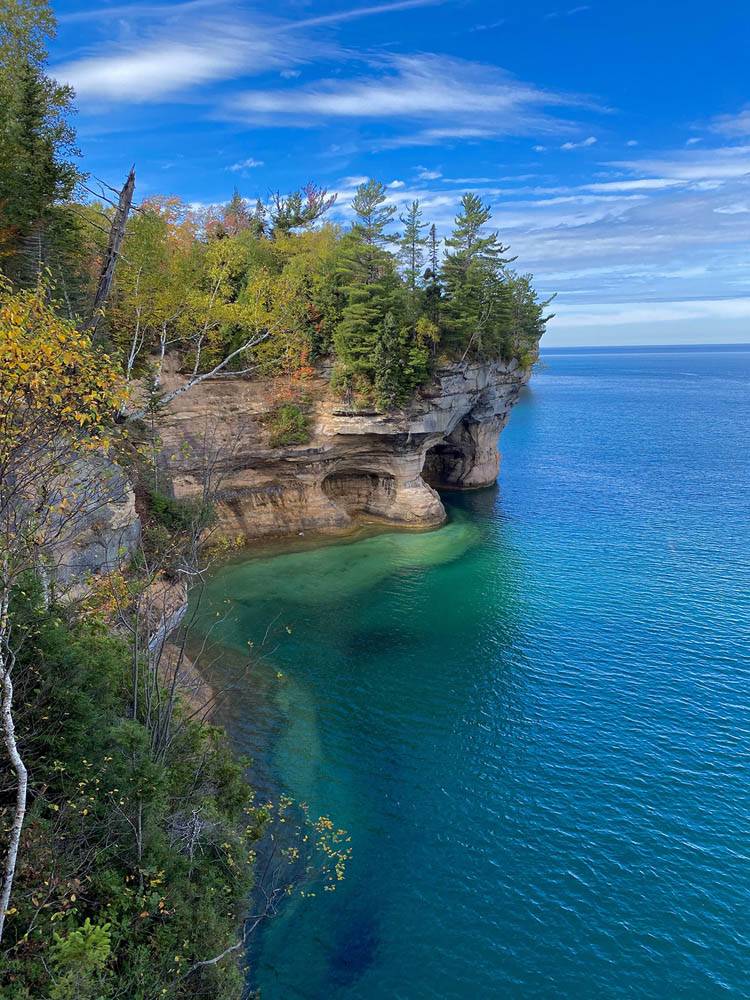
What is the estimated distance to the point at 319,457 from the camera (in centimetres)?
4359

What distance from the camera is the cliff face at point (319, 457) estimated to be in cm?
4078

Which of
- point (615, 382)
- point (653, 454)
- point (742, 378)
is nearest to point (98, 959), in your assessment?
point (653, 454)

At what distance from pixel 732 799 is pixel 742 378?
203m

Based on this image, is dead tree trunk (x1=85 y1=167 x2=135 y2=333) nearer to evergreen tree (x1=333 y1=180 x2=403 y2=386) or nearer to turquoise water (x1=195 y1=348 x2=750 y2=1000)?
turquoise water (x1=195 y1=348 x2=750 y2=1000)

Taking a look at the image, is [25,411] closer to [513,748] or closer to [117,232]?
[117,232]

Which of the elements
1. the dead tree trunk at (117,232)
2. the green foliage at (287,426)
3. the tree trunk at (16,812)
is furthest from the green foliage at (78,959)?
the green foliage at (287,426)

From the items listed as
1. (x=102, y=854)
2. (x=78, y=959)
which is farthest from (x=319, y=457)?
(x=78, y=959)

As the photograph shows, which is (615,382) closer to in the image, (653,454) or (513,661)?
(653,454)

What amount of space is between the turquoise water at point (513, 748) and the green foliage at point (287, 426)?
8647mm

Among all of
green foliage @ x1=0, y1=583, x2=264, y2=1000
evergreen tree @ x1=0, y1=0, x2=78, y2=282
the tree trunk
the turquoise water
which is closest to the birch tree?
the tree trunk

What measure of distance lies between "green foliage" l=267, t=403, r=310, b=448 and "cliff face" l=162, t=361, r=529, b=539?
54 cm

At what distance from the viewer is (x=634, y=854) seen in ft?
56.5

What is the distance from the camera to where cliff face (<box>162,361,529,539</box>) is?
40781mm

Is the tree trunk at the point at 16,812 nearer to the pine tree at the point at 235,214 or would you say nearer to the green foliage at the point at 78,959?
the green foliage at the point at 78,959
